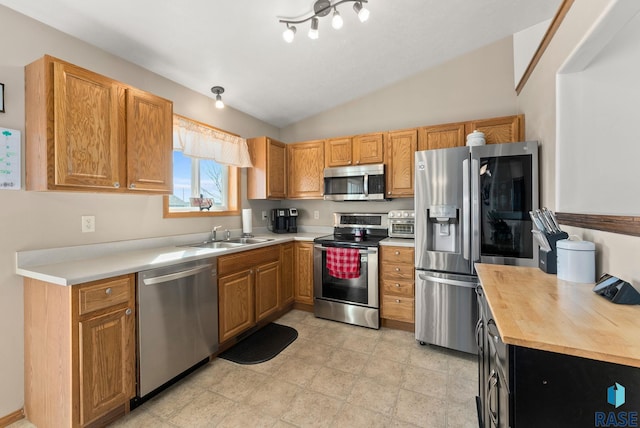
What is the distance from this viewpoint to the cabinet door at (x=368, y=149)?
3.19m

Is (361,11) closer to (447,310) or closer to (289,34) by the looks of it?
(289,34)

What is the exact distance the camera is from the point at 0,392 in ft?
5.30

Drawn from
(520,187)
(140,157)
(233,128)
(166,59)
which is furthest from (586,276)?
(233,128)

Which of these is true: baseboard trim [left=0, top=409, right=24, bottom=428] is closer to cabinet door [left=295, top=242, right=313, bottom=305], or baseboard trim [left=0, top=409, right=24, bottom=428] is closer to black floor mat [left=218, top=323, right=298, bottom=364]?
black floor mat [left=218, top=323, right=298, bottom=364]

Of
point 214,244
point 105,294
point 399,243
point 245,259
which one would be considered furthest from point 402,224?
point 105,294

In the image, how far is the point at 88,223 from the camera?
1984 mm

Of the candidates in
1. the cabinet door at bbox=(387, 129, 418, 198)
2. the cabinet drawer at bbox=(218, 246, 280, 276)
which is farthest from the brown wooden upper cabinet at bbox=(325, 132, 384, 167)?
the cabinet drawer at bbox=(218, 246, 280, 276)

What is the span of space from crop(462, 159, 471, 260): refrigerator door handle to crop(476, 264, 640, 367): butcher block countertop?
39.4 inches

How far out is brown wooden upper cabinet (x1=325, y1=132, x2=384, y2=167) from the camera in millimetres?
3207

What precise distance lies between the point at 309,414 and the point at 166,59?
2.86 metres

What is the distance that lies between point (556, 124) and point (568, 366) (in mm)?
1602

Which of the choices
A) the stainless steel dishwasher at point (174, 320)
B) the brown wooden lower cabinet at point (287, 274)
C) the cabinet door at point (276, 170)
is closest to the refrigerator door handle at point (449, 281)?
the brown wooden lower cabinet at point (287, 274)

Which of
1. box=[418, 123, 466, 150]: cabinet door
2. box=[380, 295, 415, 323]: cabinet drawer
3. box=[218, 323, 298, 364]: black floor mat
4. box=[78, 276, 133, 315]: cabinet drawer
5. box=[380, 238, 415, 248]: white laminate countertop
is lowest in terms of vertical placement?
box=[218, 323, 298, 364]: black floor mat

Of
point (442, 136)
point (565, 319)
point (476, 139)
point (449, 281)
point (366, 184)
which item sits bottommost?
point (449, 281)
